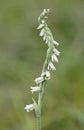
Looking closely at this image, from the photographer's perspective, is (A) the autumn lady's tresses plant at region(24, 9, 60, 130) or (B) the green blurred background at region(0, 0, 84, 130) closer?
(A) the autumn lady's tresses plant at region(24, 9, 60, 130)

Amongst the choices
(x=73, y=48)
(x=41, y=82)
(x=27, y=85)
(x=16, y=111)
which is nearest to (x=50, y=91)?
(x=27, y=85)

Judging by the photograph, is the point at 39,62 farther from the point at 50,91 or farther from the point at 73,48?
the point at 50,91

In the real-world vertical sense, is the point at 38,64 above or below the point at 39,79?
above

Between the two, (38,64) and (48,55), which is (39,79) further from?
(38,64)

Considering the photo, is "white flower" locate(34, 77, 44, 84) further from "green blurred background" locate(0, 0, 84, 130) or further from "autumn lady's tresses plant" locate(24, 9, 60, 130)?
"green blurred background" locate(0, 0, 84, 130)

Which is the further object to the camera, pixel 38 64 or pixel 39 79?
pixel 38 64

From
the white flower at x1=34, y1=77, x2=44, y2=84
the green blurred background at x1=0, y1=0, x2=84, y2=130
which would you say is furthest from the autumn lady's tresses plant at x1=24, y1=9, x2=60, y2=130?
the green blurred background at x1=0, y1=0, x2=84, y2=130

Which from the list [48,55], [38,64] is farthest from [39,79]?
[38,64]

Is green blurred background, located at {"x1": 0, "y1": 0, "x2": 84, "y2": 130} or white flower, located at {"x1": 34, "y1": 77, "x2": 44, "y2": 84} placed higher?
green blurred background, located at {"x1": 0, "y1": 0, "x2": 84, "y2": 130}
